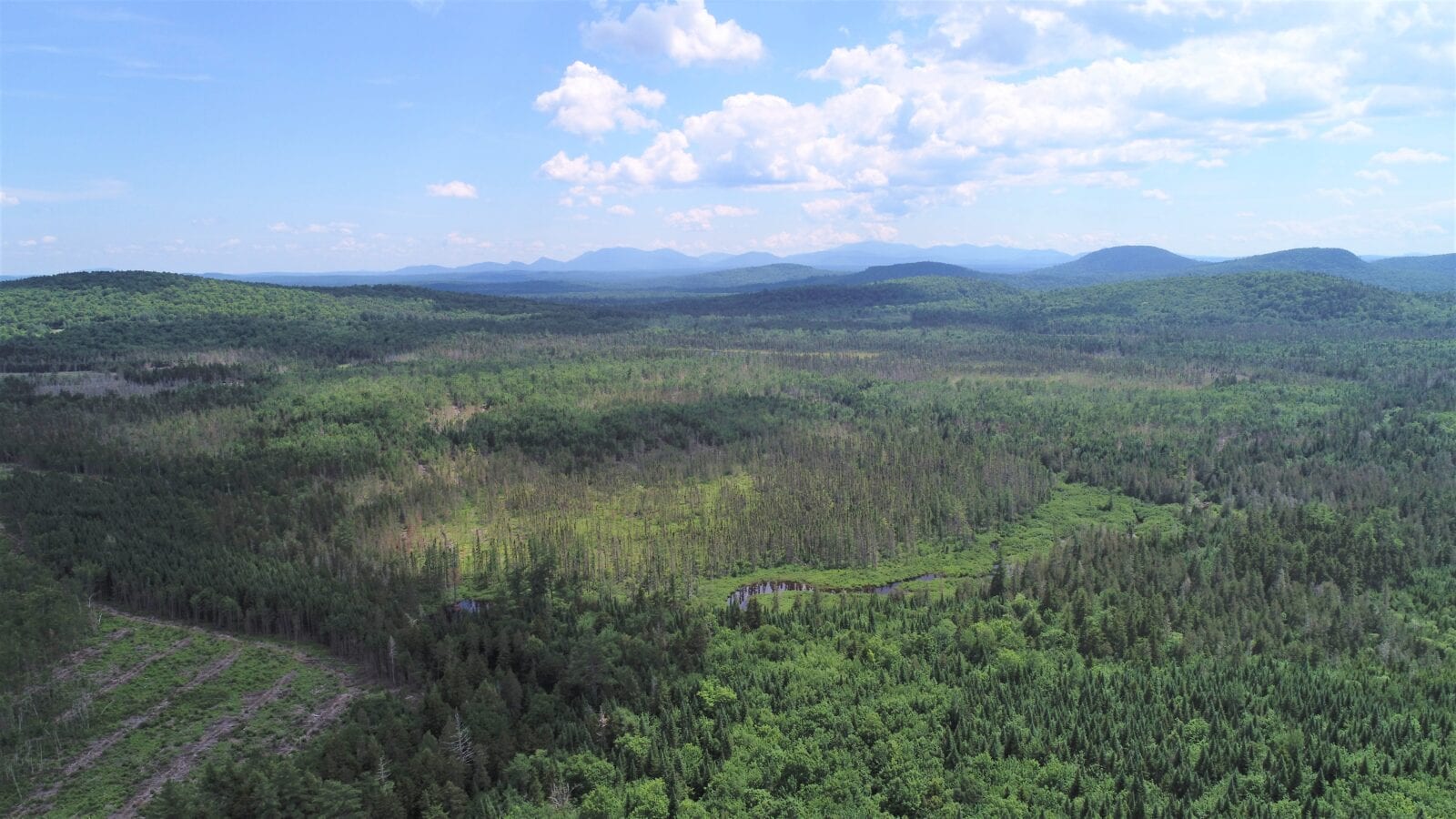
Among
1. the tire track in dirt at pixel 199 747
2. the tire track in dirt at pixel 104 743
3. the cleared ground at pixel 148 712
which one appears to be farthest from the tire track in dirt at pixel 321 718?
the tire track in dirt at pixel 104 743

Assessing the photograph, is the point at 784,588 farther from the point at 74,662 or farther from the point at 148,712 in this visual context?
the point at 74,662

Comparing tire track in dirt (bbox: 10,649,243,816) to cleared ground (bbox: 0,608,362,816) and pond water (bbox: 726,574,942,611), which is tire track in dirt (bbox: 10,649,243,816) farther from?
pond water (bbox: 726,574,942,611)

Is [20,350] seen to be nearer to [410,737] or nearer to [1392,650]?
[410,737]

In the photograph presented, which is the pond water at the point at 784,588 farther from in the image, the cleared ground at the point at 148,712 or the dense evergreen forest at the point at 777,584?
the cleared ground at the point at 148,712

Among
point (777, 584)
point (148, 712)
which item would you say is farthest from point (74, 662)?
point (777, 584)

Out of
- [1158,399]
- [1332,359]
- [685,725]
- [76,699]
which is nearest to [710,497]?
[685,725]
